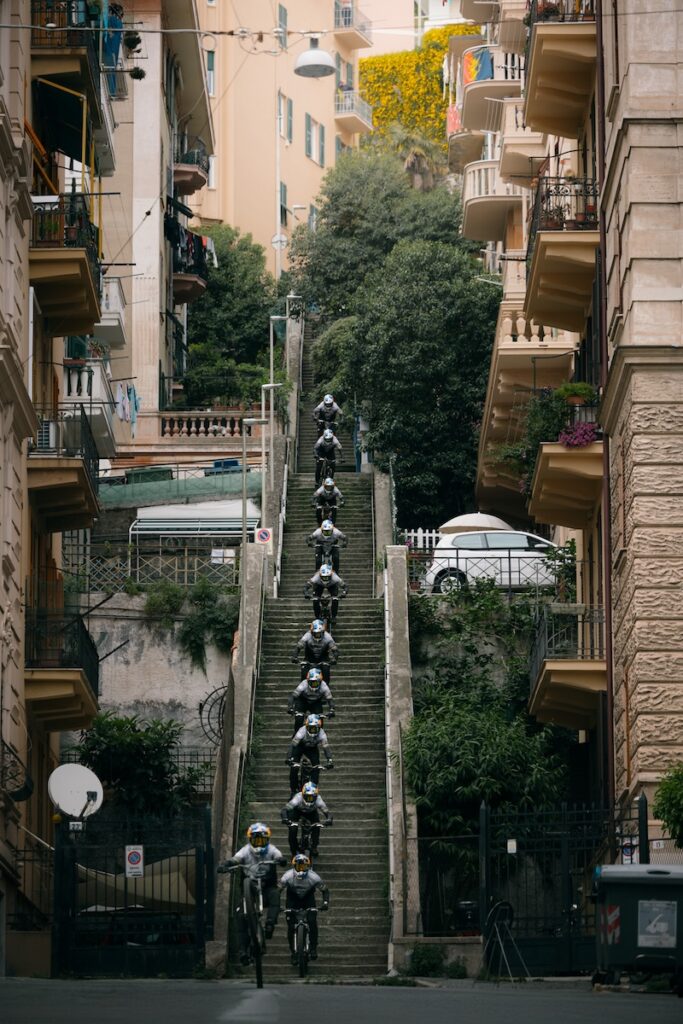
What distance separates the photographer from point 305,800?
104 feet

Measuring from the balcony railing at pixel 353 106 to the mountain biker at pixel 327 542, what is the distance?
53.9 metres

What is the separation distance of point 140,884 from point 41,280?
939 centimetres

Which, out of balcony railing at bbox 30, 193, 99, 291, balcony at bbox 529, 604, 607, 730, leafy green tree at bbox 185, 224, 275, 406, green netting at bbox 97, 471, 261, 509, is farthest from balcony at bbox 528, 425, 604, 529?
leafy green tree at bbox 185, 224, 275, 406

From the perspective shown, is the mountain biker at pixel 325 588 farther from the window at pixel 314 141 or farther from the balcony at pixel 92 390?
the window at pixel 314 141

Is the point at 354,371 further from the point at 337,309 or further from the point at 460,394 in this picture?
the point at 337,309

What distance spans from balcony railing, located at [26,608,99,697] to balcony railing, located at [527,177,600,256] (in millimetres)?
8240

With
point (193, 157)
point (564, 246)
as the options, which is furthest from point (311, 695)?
point (193, 157)

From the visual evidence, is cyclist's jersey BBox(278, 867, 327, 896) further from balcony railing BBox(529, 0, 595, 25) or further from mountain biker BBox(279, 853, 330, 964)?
balcony railing BBox(529, 0, 595, 25)

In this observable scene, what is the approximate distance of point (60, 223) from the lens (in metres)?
34.3

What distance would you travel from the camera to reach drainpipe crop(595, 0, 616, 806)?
100 ft

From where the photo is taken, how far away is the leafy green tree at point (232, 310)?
234 feet

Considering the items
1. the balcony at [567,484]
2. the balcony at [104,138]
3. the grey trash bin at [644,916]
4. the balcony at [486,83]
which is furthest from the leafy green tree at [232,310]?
the grey trash bin at [644,916]

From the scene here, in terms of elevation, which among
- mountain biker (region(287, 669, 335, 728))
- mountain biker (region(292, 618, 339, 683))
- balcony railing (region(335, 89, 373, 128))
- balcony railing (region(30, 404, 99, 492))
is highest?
balcony railing (region(335, 89, 373, 128))

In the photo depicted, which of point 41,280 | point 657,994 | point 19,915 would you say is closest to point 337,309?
point 41,280
